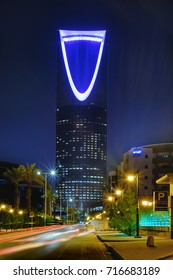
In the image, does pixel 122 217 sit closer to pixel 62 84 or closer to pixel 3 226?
pixel 3 226

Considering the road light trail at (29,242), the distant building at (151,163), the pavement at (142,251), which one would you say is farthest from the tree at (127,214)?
the distant building at (151,163)

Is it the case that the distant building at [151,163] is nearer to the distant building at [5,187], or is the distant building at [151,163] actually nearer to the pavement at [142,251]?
the distant building at [5,187]

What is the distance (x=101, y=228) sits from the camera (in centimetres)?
7756

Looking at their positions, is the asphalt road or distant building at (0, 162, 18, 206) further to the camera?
distant building at (0, 162, 18, 206)

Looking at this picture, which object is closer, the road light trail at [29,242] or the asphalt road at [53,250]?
the asphalt road at [53,250]

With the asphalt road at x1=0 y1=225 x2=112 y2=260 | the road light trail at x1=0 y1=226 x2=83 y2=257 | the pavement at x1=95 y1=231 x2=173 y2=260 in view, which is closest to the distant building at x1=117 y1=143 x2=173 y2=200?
the road light trail at x1=0 y1=226 x2=83 y2=257

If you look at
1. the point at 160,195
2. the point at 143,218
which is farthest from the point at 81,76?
the point at 160,195

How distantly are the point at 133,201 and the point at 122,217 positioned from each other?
2.06m

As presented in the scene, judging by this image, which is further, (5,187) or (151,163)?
(5,187)

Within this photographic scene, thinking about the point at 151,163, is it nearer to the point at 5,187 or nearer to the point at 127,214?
the point at 5,187

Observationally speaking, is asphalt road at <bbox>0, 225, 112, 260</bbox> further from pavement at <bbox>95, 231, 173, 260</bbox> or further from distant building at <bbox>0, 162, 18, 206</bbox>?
distant building at <bbox>0, 162, 18, 206</bbox>

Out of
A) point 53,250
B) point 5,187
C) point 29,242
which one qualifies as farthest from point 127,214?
point 5,187

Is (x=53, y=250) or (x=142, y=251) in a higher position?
(x=142, y=251)

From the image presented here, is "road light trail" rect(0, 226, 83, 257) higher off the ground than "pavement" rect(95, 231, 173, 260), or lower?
lower
